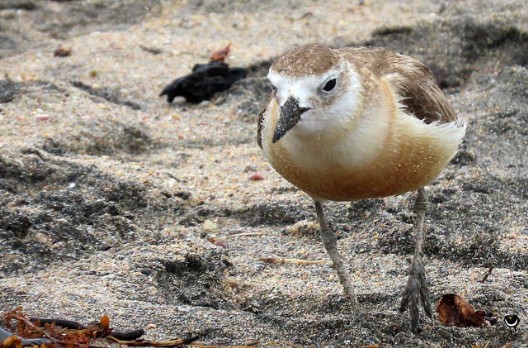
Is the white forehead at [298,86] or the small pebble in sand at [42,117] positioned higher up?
the white forehead at [298,86]

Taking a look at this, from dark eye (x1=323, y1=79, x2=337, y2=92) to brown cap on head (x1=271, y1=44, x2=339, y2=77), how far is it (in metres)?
0.06

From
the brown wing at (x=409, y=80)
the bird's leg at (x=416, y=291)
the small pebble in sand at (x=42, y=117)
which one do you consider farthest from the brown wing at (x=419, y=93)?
the small pebble in sand at (x=42, y=117)

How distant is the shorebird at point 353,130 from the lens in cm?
407

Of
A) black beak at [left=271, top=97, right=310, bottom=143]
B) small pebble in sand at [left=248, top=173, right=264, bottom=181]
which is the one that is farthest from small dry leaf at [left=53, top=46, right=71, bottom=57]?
black beak at [left=271, top=97, right=310, bottom=143]

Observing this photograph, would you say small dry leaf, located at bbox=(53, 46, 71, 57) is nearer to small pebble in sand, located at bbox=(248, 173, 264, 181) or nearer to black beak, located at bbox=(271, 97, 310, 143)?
small pebble in sand, located at bbox=(248, 173, 264, 181)

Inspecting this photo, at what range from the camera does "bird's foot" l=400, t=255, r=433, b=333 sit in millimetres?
4559

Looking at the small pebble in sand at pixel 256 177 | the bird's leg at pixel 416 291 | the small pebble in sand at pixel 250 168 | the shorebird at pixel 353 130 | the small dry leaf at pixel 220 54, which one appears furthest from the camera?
the small dry leaf at pixel 220 54

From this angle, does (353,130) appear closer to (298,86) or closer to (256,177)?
(298,86)

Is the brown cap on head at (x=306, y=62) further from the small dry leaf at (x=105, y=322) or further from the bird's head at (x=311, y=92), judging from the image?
the small dry leaf at (x=105, y=322)

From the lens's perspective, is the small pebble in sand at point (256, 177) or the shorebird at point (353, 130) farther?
the small pebble in sand at point (256, 177)

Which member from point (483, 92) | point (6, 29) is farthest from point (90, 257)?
point (6, 29)

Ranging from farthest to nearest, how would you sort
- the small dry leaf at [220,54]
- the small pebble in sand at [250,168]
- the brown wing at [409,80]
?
the small dry leaf at [220,54]
the small pebble in sand at [250,168]
the brown wing at [409,80]

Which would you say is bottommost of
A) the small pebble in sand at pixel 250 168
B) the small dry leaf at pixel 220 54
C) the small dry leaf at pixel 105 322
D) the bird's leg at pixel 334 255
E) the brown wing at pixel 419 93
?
the small dry leaf at pixel 220 54

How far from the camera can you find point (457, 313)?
14.8ft
